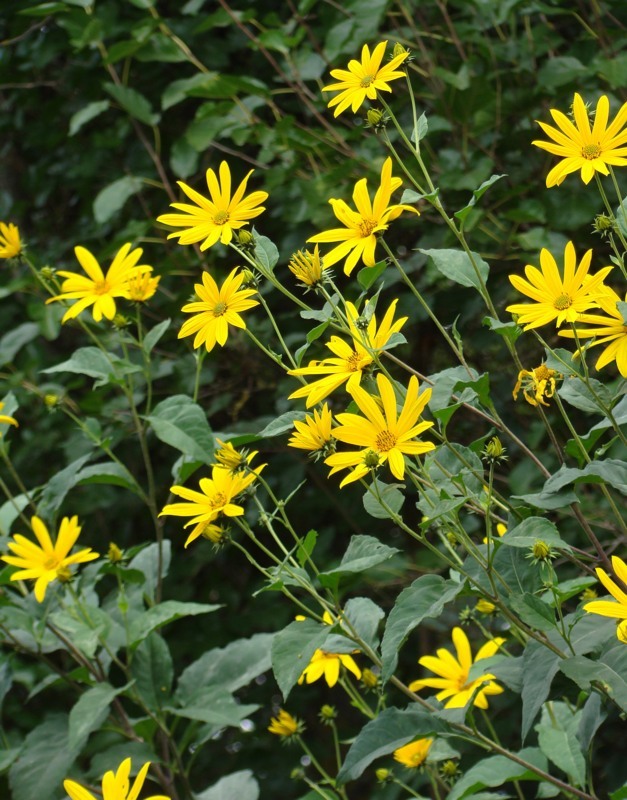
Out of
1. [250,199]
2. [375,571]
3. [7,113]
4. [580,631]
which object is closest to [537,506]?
[580,631]

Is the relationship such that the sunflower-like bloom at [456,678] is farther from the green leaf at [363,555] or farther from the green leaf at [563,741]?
the green leaf at [363,555]

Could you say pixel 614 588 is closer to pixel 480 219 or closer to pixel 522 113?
pixel 480 219

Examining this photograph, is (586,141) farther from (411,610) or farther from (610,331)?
(411,610)

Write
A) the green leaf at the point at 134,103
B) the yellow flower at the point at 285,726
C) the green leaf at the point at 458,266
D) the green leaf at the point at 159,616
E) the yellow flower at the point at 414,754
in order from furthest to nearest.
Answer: the green leaf at the point at 134,103 < the green leaf at the point at 159,616 < the yellow flower at the point at 285,726 < the yellow flower at the point at 414,754 < the green leaf at the point at 458,266

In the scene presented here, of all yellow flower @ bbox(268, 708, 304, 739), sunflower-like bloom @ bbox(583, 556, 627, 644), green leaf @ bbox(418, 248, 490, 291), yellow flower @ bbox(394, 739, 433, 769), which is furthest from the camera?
yellow flower @ bbox(268, 708, 304, 739)

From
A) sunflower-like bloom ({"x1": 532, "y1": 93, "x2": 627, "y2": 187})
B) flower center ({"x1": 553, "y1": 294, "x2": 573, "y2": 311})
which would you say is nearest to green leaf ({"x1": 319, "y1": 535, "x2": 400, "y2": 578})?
flower center ({"x1": 553, "y1": 294, "x2": 573, "y2": 311})

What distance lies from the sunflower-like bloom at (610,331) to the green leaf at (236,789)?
0.86 metres

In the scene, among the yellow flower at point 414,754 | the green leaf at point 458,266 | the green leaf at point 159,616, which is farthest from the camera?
the green leaf at point 159,616

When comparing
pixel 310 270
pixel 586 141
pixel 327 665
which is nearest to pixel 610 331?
pixel 586 141

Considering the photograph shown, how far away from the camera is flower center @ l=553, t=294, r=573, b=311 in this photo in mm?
903

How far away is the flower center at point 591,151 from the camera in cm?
92

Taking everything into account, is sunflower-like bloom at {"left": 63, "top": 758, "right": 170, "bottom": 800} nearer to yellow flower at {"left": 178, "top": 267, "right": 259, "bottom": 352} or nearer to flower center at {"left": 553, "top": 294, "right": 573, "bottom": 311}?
yellow flower at {"left": 178, "top": 267, "right": 259, "bottom": 352}

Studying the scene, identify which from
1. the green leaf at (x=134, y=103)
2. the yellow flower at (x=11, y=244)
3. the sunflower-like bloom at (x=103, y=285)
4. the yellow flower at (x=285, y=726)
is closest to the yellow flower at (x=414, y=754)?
the yellow flower at (x=285, y=726)

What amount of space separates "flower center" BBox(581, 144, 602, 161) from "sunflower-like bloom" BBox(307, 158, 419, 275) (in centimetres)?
15
